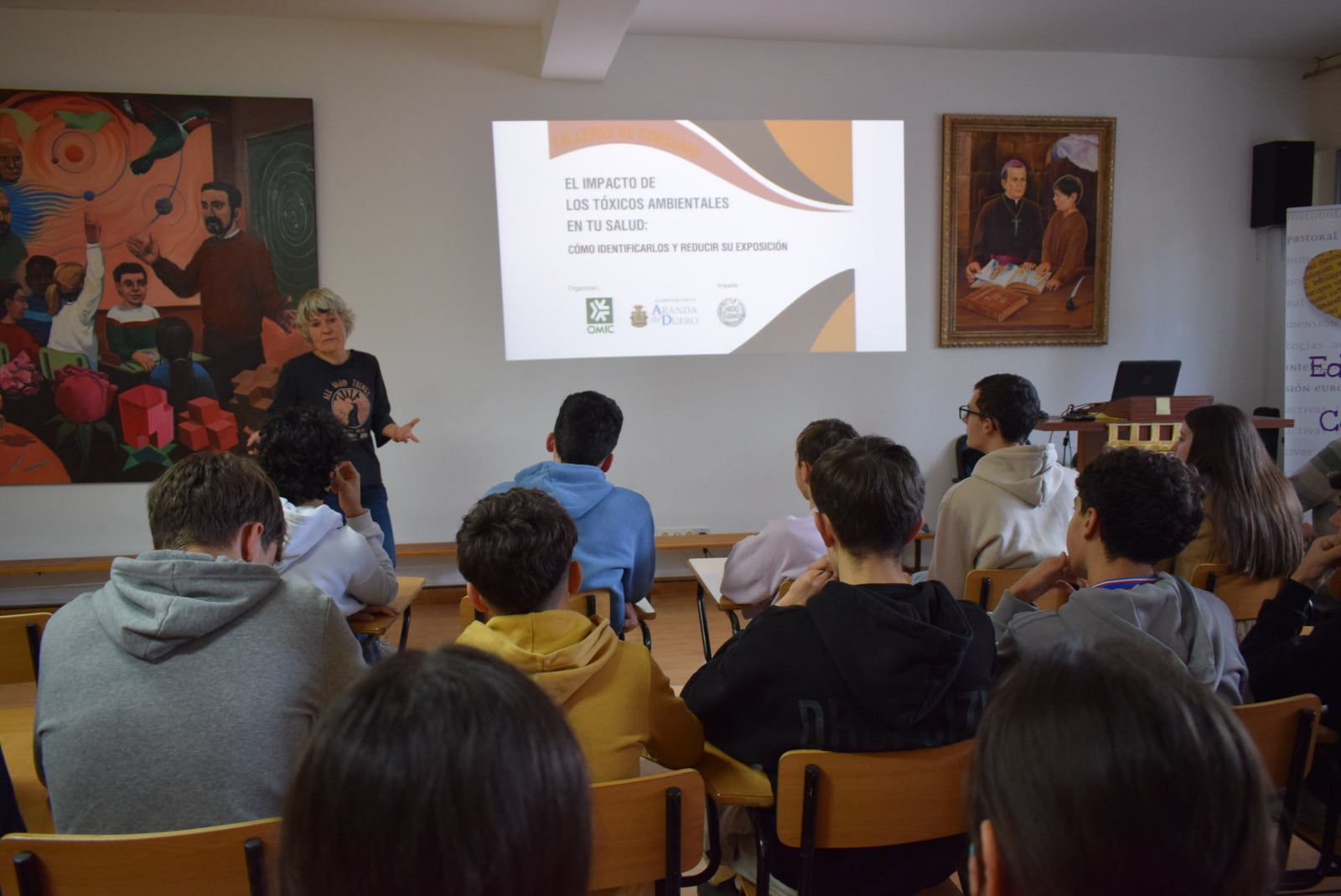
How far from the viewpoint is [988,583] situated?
222cm

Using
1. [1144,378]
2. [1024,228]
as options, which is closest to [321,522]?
[1144,378]

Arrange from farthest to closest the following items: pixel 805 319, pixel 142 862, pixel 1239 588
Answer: pixel 805 319 < pixel 1239 588 < pixel 142 862

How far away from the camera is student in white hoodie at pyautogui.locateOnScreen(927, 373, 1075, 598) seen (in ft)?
8.02

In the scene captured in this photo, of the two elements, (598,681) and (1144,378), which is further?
(1144,378)

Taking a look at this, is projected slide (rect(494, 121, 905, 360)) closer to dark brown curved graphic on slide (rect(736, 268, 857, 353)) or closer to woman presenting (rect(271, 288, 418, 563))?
dark brown curved graphic on slide (rect(736, 268, 857, 353))

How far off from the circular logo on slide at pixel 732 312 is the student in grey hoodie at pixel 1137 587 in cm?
331

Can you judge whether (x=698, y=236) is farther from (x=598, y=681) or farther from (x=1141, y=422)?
(x=598, y=681)

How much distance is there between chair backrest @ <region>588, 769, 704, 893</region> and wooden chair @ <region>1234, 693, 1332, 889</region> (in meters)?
0.94

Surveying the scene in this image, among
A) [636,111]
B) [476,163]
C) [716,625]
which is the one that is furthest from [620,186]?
[716,625]

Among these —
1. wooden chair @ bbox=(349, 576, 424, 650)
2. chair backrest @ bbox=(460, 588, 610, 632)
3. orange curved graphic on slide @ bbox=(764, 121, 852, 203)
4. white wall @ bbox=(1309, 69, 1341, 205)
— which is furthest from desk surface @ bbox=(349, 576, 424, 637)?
white wall @ bbox=(1309, 69, 1341, 205)

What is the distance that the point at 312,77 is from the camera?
4461 mm

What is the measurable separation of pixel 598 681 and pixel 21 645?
4.67 feet

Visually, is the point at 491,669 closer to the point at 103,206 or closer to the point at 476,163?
the point at 476,163

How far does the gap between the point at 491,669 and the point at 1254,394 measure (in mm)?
6433
